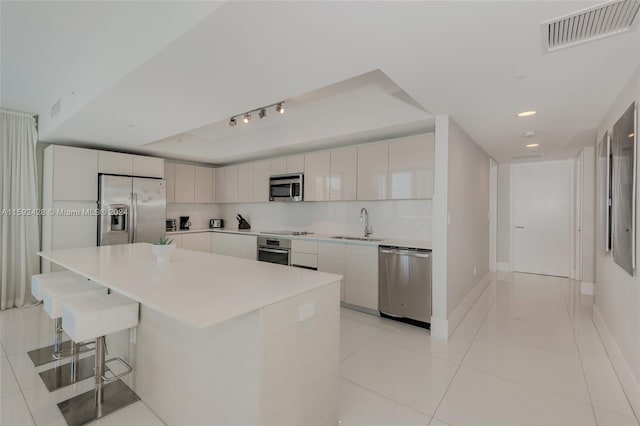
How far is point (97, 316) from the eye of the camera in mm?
1757

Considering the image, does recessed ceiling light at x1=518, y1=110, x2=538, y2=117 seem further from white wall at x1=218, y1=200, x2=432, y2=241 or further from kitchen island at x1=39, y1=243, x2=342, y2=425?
kitchen island at x1=39, y1=243, x2=342, y2=425

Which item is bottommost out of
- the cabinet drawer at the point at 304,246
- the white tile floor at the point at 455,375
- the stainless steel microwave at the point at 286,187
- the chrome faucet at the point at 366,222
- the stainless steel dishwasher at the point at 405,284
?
the white tile floor at the point at 455,375

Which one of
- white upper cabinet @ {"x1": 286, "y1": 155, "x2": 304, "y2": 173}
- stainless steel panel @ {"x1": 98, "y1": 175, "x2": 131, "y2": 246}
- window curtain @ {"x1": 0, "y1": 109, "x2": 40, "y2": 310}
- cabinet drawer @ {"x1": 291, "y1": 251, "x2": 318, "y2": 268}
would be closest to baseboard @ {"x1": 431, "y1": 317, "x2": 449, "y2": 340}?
cabinet drawer @ {"x1": 291, "y1": 251, "x2": 318, "y2": 268}

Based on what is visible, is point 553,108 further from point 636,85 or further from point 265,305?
point 265,305

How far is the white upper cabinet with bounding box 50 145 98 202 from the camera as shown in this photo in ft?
13.0

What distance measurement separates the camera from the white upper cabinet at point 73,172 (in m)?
3.96

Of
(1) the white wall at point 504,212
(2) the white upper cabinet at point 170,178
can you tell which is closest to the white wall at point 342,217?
(2) the white upper cabinet at point 170,178

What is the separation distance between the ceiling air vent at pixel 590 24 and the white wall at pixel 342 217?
231 centimetres

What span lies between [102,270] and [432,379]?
2506mm

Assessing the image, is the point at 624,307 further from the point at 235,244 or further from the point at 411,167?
the point at 235,244

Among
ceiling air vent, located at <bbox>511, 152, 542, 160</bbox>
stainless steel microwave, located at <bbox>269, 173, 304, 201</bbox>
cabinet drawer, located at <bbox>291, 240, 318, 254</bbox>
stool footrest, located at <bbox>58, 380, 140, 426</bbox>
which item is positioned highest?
ceiling air vent, located at <bbox>511, 152, 542, 160</bbox>

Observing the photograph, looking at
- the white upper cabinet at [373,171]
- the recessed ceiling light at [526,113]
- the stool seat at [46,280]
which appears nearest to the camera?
the stool seat at [46,280]

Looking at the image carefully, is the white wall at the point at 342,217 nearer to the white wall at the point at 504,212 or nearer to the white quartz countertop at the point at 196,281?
the white quartz countertop at the point at 196,281

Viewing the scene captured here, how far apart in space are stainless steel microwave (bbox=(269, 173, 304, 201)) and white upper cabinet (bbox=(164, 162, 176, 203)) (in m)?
1.93
